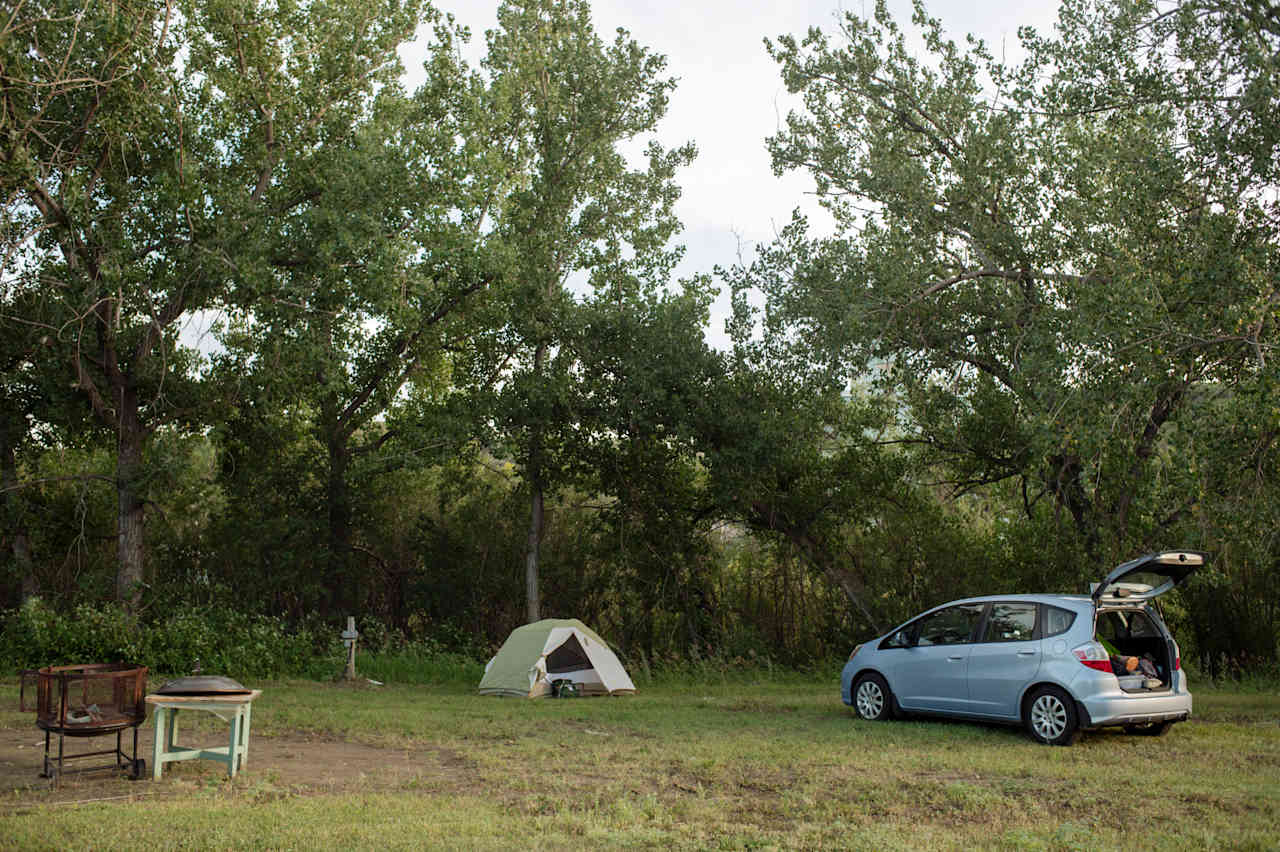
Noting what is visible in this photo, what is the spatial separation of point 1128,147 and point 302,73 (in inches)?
553

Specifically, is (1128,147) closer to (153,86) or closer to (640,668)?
(640,668)

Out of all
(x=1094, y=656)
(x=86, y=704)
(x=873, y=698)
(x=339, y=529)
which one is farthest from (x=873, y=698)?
(x=339, y=529)

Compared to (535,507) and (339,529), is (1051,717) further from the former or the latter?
(339,529)

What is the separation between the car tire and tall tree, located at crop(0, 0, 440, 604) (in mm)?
11103

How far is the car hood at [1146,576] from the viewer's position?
1001 cm

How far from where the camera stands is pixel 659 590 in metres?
21.7

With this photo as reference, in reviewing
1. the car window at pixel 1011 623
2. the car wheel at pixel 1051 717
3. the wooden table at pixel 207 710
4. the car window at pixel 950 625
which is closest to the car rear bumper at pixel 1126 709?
the car wheel at pixel 1051 717

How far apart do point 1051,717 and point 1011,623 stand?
1.03m

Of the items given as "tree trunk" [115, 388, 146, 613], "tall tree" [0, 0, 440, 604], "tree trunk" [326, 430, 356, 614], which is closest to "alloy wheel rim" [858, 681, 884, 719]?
"tall tree" [0, 0, 440, 604]

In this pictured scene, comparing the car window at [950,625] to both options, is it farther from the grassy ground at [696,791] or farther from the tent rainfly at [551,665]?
the tent rainfly at [551,665]

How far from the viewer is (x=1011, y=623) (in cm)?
1064

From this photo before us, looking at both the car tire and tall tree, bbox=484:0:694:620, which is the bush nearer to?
tall tree, bbox=484:0:694:620

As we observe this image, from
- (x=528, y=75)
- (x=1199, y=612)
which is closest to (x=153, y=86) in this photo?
(x=528, y=75)

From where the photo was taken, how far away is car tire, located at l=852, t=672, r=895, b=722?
460 inches
